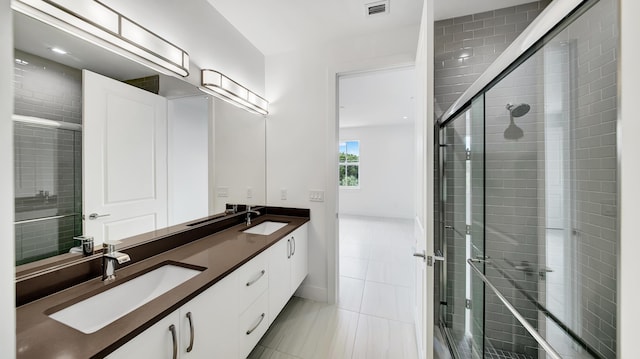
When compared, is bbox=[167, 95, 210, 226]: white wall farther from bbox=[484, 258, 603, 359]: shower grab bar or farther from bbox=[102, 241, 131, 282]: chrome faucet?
bbox=[484, 258, 603, 359]: shower grab bar

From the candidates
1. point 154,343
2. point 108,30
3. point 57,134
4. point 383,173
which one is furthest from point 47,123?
point 383,173

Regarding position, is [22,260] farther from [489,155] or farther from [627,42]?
[489,155]

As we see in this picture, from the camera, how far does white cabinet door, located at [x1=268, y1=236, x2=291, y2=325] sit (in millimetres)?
1650

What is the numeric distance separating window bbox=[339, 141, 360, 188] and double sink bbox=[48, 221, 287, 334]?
20.2 ft

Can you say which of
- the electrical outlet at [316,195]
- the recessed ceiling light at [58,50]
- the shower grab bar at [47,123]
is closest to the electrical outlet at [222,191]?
the electrical outlet at [316,195]

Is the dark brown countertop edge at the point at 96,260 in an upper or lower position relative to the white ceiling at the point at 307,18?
lower

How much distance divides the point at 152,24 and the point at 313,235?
2.06m

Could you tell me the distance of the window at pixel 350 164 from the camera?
23.2 ft

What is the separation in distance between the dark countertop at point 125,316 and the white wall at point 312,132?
0.93 metres

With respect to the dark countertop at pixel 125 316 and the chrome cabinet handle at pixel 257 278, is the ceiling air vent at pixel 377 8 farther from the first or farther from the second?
the chrome cabinet handle at pixel 257 278

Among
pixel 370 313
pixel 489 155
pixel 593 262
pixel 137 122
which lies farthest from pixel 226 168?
pixel 593 262

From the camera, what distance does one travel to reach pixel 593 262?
99 cm

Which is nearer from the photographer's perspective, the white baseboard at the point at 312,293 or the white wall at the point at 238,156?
the white wall at the point at 238,156

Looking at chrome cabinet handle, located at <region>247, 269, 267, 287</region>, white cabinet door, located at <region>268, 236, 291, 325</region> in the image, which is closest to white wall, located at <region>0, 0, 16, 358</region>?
chrome cabinet handle, located at <region>247, 269, 267, 287</region>
